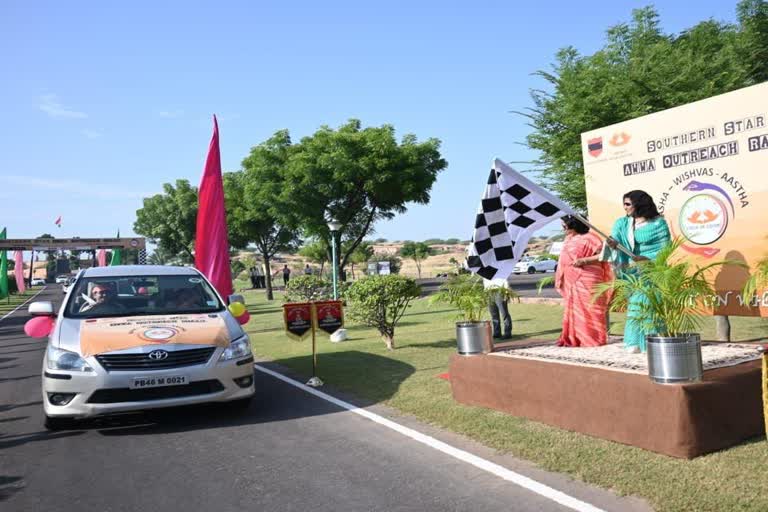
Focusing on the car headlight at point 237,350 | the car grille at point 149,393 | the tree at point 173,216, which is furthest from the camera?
the tree at point 173,216

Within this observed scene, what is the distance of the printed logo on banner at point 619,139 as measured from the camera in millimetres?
8386

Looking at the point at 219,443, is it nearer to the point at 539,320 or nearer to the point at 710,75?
the point at 539,320

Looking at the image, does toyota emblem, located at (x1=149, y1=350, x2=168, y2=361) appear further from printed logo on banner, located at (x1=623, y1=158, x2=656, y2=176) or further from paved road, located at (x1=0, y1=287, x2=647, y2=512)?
printed logo on banner, located at (x1=623, y1=158, x2=656, y2=176)

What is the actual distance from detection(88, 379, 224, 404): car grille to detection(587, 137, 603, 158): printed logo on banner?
6106 mm

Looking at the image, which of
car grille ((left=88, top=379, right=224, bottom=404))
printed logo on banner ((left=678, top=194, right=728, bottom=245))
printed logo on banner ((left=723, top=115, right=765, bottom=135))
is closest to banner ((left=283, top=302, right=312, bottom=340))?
car grille ((left=88, top=379, right=224, bottom=404))

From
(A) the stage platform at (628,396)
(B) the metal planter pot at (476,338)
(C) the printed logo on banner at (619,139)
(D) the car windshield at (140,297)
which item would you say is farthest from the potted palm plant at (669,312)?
(D) the car windshield at (140,297)

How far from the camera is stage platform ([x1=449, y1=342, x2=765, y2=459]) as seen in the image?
14.3 ft

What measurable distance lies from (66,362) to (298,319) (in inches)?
136

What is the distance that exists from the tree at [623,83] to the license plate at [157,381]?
10165 millimetres

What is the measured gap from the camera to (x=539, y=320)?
14.8 metres

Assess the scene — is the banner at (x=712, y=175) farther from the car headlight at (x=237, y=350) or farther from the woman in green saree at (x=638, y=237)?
the car headlight at (x=237, y=350)

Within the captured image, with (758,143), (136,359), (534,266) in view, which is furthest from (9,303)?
(758,143)

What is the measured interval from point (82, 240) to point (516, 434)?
31064 mm

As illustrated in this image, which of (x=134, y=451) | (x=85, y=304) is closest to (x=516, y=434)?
(x=134, y=451)
